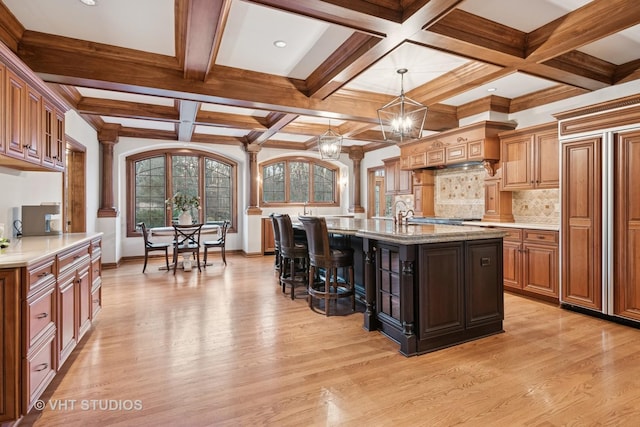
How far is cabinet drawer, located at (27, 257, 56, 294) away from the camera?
6.09ft

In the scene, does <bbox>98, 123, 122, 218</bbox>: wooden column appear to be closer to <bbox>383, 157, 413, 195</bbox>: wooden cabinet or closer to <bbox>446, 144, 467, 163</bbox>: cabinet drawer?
<bbox>383, 157, 413, 195</bbox>: wooden cabinet

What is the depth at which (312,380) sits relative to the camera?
2.27m

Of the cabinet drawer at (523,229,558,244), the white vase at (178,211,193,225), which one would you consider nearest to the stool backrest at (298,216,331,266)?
the cabinet drawer at (523,229,558,244)

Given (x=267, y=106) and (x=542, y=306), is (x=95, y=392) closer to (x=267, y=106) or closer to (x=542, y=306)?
(x=267, y=106)

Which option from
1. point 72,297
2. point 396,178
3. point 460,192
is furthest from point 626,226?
point 72,297

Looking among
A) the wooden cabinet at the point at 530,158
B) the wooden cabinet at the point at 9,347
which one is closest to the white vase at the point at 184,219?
the wooden cabinet at the point at 9,347

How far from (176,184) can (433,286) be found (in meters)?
6.46

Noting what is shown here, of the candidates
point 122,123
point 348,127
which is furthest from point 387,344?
point 122,123

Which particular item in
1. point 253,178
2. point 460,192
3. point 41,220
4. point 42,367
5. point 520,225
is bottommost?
point 42,367

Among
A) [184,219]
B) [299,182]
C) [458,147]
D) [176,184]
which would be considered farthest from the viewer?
[299,182]

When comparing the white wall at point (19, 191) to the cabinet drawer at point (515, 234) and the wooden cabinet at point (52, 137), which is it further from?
the cabinet drawer at point (515, 234)

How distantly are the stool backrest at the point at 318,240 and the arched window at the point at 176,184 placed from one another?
15.2ft

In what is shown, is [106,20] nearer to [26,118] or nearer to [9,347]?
[26,118]

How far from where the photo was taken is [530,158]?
4.47 meters
